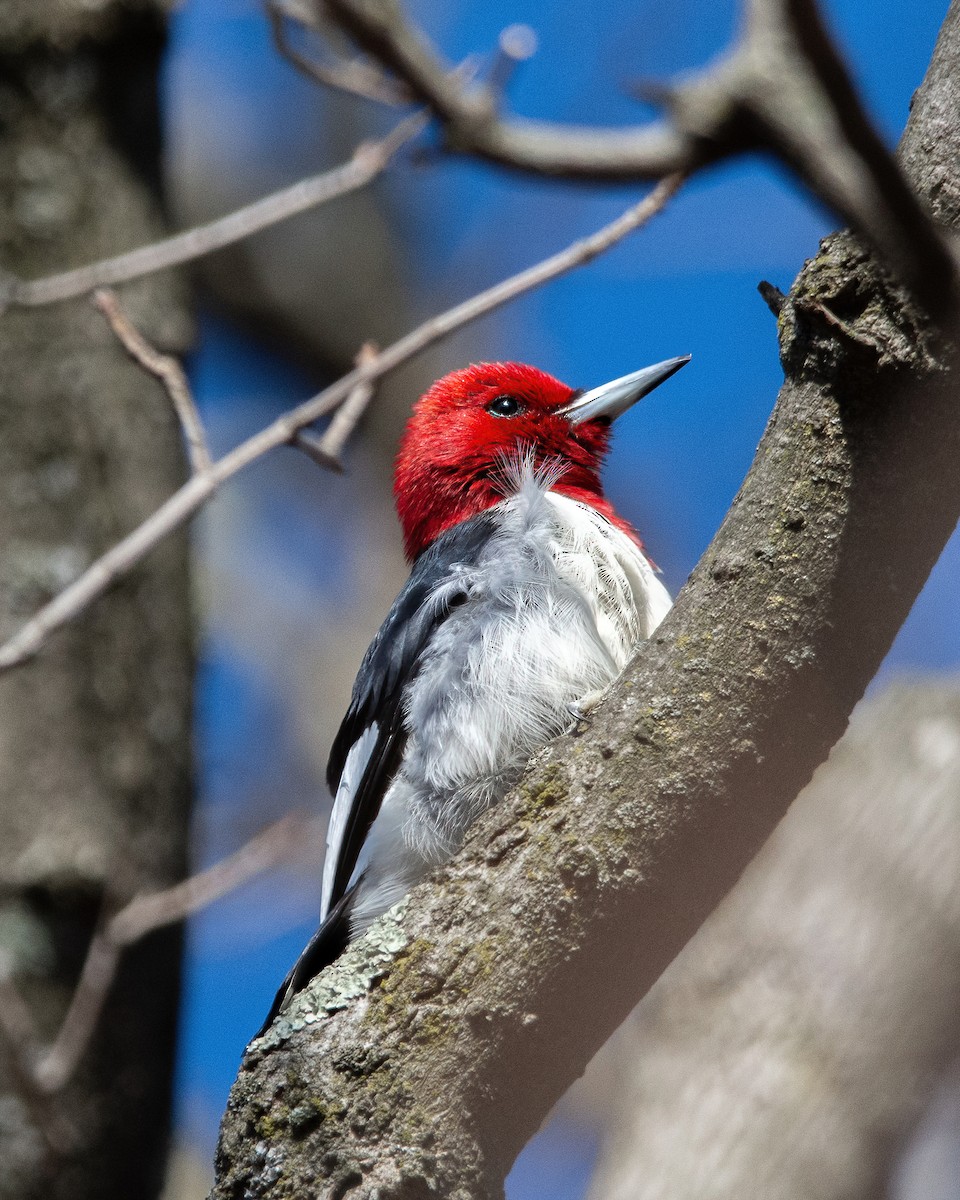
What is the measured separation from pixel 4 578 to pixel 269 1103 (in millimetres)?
2413

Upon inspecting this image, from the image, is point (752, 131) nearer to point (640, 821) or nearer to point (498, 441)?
point (640, 821)

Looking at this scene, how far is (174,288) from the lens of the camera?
511cm

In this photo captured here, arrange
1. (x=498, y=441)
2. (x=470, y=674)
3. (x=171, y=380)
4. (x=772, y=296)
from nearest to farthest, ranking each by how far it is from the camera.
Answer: (x=772, y=296), (x=171, y=380), (x=470, y=674), (x=498, y=441)

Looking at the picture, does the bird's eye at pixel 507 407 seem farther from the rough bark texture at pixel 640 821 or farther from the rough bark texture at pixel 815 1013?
the rough bark texture at pixel 640 821

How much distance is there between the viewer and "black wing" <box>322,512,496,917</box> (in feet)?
12.3

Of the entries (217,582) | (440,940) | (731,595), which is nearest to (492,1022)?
(440,940)

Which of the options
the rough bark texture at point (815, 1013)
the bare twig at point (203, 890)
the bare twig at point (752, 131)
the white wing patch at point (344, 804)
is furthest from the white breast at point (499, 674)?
the bare twig at point (752, 131)

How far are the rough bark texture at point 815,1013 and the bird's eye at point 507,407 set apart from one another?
1.83 meters

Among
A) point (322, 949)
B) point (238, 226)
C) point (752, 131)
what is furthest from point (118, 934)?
point (752, 131)

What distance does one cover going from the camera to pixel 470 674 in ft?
11.9

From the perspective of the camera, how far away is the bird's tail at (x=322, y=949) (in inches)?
132

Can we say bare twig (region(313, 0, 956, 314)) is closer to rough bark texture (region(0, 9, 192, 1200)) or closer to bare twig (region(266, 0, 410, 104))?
bare twig (region(266, 0, 410, 104))

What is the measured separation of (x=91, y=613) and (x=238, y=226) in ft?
7.45

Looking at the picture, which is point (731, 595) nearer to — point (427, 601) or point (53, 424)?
point (427, 601)
